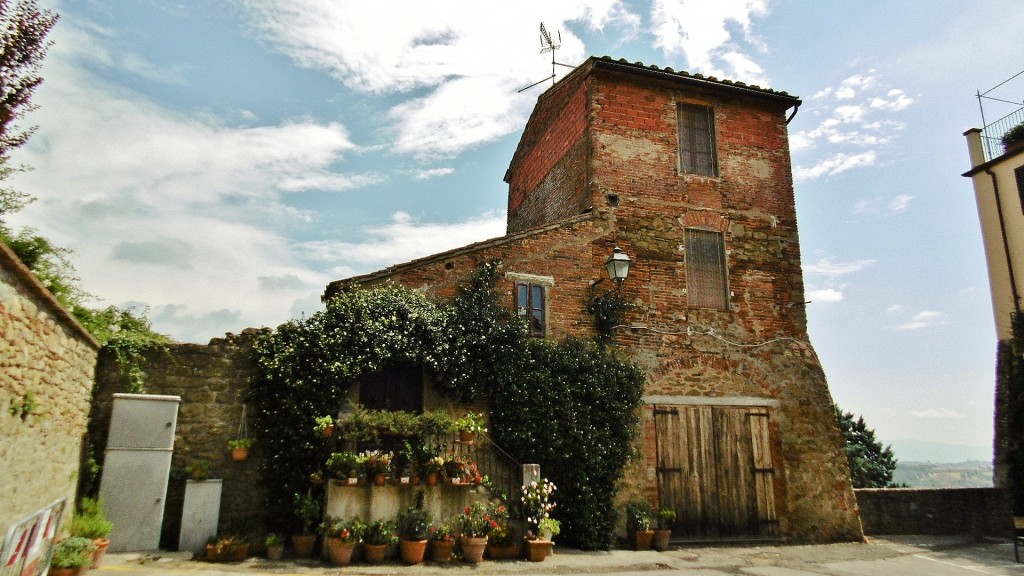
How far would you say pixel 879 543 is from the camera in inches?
486

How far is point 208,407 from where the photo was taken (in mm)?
9367

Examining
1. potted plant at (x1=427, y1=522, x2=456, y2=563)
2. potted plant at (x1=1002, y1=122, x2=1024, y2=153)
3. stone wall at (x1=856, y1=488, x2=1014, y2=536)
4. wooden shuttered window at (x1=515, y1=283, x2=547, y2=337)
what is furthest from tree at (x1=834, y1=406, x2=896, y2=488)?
potted plant at (x1=427, y1=522, x2=456, y2=563)

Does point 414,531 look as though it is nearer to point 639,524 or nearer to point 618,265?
point 639,524

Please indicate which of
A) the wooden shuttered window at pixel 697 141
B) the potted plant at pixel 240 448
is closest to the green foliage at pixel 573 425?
the potted plant at pixel 240 448

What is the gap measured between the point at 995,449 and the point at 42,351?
59.6 feet

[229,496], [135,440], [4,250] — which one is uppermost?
[4,250]

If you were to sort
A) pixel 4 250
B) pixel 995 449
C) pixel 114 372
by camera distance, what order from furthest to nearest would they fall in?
pixel 995 449 → pixel 114 372 → pixel 4 250

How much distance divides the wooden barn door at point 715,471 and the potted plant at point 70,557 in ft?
28.4

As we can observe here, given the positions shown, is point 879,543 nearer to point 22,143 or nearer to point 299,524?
point 299,524

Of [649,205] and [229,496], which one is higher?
[649,205]

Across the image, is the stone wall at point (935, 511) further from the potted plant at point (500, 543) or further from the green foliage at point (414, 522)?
the green foliage at point (414, 522)

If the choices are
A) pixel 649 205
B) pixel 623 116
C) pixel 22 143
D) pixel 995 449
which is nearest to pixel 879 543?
pixel 995 449

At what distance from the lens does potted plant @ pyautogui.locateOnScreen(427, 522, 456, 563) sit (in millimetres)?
8664

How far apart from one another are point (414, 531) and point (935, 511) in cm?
1227
